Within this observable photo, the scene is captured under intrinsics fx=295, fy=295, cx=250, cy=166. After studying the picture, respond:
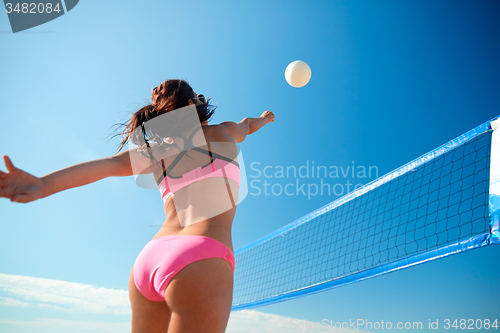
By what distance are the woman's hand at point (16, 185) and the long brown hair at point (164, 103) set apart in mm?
546

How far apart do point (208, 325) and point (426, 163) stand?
135 inches

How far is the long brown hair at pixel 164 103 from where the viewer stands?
4.94 ft

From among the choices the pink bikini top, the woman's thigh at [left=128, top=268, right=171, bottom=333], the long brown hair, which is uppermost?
the long brown hair

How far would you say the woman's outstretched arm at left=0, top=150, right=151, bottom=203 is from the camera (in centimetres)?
100

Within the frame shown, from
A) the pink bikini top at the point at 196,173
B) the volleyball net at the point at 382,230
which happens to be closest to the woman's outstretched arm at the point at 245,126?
the pink bikini top at the point at 196,173

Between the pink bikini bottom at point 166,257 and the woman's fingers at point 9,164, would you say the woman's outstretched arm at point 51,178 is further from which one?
the pink bikini bottom at point 166,257

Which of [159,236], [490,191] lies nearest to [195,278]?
[159,236]

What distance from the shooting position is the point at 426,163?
353 cm

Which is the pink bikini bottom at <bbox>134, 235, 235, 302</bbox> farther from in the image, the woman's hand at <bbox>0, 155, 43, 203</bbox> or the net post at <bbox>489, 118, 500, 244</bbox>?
the net post at <bbox>489, 118, 500, 244</bbox>

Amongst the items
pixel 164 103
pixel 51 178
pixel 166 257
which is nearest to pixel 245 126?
pixel 164 103

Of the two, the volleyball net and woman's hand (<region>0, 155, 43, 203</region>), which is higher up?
the volleyball net

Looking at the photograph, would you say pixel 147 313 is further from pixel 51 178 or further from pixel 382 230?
pixel 382 230

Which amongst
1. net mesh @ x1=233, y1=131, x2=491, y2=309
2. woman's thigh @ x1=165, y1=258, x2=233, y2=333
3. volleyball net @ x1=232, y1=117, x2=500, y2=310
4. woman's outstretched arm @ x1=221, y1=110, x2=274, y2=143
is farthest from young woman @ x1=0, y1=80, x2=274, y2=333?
net mesh @ x1=233, y1=131, x2=491, y2=309

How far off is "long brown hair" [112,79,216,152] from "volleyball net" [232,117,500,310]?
2375 millimetres
